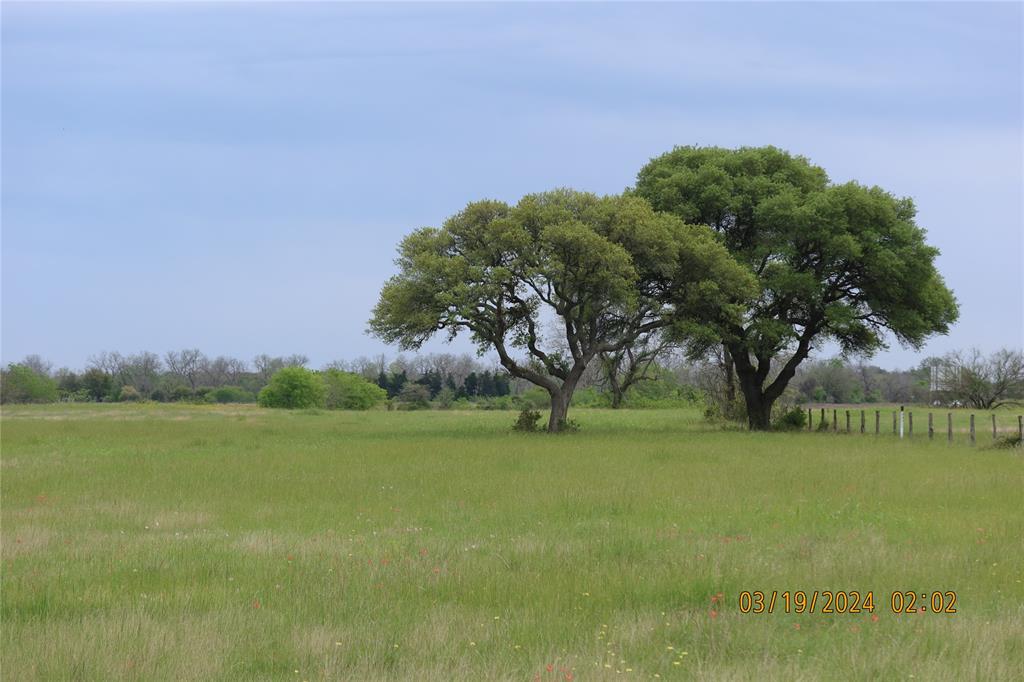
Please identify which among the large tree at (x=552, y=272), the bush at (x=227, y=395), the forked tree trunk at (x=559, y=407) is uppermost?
the large tree at (x=552, y=272)

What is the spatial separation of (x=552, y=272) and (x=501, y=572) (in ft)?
83.6

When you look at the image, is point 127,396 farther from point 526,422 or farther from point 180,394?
point 526,422

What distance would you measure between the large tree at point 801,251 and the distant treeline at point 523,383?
3.83 meters

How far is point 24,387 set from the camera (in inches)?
4338

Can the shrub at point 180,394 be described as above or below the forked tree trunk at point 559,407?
below

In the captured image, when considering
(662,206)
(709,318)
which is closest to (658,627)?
(709,318)

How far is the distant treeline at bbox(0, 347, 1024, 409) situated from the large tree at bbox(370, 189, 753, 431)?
7.26 meters

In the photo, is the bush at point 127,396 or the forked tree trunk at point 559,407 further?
the bush at point 127,396

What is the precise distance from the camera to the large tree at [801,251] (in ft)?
129

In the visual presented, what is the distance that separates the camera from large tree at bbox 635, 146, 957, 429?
39406 mm

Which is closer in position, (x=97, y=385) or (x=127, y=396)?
(x=127, y=396)
